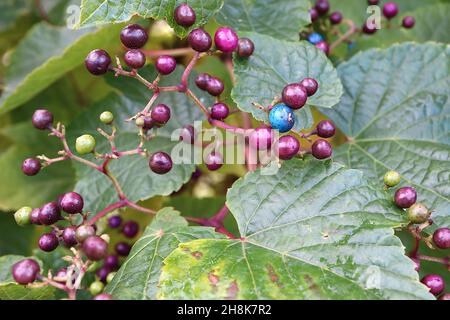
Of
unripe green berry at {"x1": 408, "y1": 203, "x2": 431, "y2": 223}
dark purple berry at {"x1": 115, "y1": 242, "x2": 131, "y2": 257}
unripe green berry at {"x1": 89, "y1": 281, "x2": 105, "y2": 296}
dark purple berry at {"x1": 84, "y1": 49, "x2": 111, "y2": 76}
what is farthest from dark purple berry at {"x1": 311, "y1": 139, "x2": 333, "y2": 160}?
dark purple berry at {"x1": 115, "y1": 242, "x2": 131, "y2": 257}

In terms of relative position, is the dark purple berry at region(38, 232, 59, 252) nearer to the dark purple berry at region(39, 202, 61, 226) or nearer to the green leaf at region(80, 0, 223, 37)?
the dark purple berry at region(39, 202, 61, 226)

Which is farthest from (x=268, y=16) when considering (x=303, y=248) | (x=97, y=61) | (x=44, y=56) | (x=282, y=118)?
(x=44, y=56)

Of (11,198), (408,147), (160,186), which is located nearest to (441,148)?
(408,147)

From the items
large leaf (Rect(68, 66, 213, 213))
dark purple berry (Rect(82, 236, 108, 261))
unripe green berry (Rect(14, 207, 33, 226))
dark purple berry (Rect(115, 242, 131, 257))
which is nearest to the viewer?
dark purple berry (Rect(82, 236, 108, 261))

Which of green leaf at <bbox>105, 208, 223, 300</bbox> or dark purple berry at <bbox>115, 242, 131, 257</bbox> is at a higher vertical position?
green leaf at <bbox>105, 208, 223, 300</bbox>

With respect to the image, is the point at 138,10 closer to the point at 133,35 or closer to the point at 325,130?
the point at 133,35

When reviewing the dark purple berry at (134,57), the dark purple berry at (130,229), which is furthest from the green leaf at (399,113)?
the dark purple berry at (130,229)

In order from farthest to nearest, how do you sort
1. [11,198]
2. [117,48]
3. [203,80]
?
[11,198] → [117,48] → [203,80]

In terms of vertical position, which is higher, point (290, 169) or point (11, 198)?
point (290, 169)
